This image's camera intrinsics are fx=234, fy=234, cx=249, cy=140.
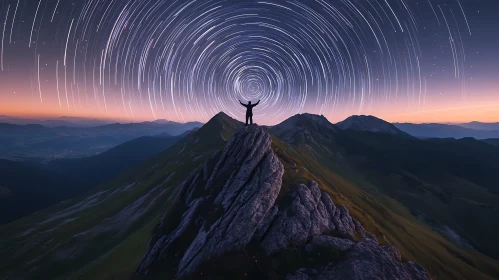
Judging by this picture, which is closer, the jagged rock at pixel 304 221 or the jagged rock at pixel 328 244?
the jagged rock at pixel 328 244

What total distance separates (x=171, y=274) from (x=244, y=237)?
12937mm

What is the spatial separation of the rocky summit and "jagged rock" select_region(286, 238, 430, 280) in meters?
0.13

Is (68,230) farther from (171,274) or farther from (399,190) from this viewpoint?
(399,190)

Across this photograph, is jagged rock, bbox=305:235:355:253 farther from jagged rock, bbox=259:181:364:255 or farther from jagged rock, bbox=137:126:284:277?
jagged rock, bbox=137:126:284:277

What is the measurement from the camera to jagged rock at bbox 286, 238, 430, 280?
30.3 meters

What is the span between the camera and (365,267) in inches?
1252

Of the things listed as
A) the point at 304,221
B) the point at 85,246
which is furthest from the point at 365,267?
the point at 85,246

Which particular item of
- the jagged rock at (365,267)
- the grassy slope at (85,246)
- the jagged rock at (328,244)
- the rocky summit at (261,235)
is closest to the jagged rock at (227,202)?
the rocky summit at (261,235)

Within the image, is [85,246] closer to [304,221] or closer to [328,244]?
[304,221]

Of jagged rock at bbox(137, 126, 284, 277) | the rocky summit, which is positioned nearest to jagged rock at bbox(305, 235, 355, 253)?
the rocky summit

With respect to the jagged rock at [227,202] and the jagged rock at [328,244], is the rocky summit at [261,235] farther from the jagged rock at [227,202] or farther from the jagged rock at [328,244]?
the jagged rock at [227,202]

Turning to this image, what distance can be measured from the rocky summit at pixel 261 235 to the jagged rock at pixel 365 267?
0.13 metres

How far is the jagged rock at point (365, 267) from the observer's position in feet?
99.3

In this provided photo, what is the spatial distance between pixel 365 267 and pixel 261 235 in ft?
48.2
